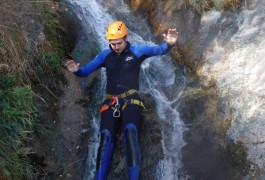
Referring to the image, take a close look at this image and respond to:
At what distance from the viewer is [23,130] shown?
481 centimetres

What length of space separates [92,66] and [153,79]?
5.08 feet

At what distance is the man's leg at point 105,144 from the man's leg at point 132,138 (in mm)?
211

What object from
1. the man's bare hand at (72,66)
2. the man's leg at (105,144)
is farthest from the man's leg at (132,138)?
the man's bare hand at (72,66)

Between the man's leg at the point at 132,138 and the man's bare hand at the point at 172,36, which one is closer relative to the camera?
the man's leg at the point at 132,138

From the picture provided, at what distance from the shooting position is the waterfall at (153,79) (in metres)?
5.69

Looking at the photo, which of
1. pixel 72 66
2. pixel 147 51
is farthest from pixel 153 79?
pixel 72 66

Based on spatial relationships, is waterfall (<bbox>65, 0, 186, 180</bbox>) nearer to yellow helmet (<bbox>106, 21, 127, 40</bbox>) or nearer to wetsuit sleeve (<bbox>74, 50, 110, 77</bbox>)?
wetsuit sleeve (<bbox>74, 50, 110, 77</bbox>)

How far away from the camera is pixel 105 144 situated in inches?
209

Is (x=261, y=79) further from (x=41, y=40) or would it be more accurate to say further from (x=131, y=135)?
(x=41, y=40)

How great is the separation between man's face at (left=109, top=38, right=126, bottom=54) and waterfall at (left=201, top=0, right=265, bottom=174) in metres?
1.70

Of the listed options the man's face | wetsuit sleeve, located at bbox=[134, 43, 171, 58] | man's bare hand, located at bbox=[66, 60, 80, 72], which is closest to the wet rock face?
wetsuit sleeve, located at bbox=[134, 43, 171, 58]

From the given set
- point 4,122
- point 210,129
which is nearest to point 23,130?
point 4,122

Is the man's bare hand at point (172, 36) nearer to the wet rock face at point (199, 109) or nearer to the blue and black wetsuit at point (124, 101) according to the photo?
the blue and black wetsuit at point (124, 101)

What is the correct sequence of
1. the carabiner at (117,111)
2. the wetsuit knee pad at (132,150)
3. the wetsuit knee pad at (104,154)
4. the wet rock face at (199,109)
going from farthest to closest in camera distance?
1. the carabiner at (117,111)
2. the wet rock face at (199,109)
3. the wetsuit knee pad at (104,154)
4. the wetsuit knee pad at (132,150)
